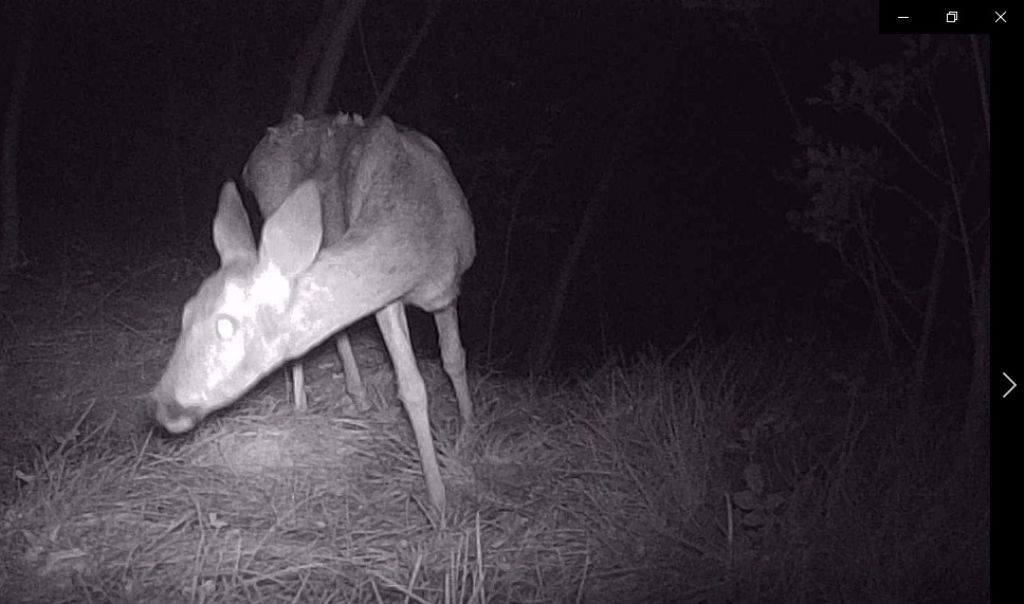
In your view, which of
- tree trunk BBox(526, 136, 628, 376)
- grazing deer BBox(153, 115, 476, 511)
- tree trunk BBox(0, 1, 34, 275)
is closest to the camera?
grazing deer BBox(153, 115, 476, 511)

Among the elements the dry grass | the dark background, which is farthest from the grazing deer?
the dark background

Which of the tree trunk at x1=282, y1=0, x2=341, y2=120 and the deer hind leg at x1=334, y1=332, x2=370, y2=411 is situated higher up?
the tree trunk at x1=282, y1=0, x2=341, y2=120

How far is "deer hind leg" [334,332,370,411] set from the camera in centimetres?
658

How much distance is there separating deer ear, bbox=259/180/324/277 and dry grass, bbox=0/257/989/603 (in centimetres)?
119

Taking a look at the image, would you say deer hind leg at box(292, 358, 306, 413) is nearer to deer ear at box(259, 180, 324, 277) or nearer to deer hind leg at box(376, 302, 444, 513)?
deer hind leg at box(376, 302, 444, 513)

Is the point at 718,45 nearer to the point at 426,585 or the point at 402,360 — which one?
the point at 402,360

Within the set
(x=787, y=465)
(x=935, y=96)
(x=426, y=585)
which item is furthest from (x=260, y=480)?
(x=935, y=96)

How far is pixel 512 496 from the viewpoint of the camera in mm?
5465

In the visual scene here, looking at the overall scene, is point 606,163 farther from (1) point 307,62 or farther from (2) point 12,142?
(2) point 12,142

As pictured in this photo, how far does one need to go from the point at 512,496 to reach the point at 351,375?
61.8 inches

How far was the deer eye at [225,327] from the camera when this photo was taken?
15.0 feet

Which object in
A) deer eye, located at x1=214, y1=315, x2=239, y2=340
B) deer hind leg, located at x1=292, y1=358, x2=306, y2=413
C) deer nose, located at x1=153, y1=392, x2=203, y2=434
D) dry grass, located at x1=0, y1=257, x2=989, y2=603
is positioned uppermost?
deer eye, located at x1=214, y1=315, x2=239, y2=340

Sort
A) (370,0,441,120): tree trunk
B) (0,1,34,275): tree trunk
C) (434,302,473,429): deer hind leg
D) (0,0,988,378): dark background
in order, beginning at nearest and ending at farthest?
1. (434,302,473,429): deer hind leg
2. (0,0,988,378): dark background
3. (370,0,441,120): tree trunk
4. (0,1,34,275): tree trunk

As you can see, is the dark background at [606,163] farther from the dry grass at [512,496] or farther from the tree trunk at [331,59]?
the dry grass at [512,496]
